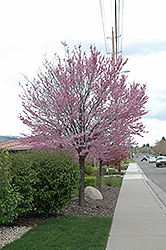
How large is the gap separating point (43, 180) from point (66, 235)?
5.26ft

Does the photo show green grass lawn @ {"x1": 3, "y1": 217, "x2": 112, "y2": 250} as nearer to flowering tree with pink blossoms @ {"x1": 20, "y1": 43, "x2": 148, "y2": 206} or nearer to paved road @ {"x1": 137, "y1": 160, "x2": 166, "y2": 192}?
flowering tree with pink blossoms @ {"x1": 20, "y1": 43, "x2": 148, "y2": 206}

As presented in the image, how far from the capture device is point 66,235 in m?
5.65

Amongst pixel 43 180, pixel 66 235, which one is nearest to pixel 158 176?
pixel 43 180

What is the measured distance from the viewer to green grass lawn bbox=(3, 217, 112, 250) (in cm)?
507

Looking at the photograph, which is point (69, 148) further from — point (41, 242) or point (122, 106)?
point (41, 242)

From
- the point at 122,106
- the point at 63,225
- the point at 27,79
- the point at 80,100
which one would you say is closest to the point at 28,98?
the point at 27,79

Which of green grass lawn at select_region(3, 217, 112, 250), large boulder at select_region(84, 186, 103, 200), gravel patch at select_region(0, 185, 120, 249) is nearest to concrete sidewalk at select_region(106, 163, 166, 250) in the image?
green grass lawn at select_region(3, 217, 112, 250)

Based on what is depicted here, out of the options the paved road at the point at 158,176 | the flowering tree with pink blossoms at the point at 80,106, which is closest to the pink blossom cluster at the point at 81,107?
the flowering tree with pink blossoms at the point at 80,106

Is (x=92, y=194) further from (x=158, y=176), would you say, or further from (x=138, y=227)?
(x=158, y=176)

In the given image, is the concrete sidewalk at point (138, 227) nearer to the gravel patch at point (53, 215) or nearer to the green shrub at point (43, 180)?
the gravel patch at point (53, 215)

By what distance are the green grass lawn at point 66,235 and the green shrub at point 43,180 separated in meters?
0.48

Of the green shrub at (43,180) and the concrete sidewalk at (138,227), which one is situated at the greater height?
the green shrub at (43,180)

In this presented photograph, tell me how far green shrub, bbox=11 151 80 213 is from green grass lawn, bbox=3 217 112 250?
0.48 metres

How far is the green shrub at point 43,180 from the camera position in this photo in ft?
21.2
